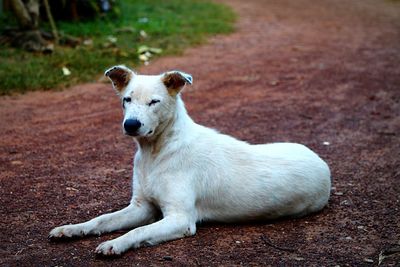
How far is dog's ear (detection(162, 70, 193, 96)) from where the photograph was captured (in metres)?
4.84

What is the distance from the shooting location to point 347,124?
834 cm

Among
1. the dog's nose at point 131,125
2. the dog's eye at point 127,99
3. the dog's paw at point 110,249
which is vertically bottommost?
the dog's paw at point 110,249

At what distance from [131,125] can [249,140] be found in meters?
3.32

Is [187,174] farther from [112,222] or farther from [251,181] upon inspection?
[112,222]

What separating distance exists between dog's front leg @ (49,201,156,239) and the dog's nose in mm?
693

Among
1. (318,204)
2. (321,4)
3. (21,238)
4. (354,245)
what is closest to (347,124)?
(318,204)

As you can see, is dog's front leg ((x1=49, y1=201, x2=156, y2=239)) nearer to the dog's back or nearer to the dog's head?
the dog's back

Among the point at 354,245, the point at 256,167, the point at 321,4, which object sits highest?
the point at 256,167

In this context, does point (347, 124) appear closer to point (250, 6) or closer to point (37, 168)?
point (37, 168)

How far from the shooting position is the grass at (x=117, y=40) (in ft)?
32.9

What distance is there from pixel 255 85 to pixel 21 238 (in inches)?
253

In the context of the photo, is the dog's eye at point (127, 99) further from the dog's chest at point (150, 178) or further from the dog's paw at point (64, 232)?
the dog's paw at point (64, 232)

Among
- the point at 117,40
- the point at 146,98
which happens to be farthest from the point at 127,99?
the point at 117,40

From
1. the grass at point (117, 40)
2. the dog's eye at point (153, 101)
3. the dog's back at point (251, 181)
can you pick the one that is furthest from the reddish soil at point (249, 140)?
the dog's eye at point (153, 101)
